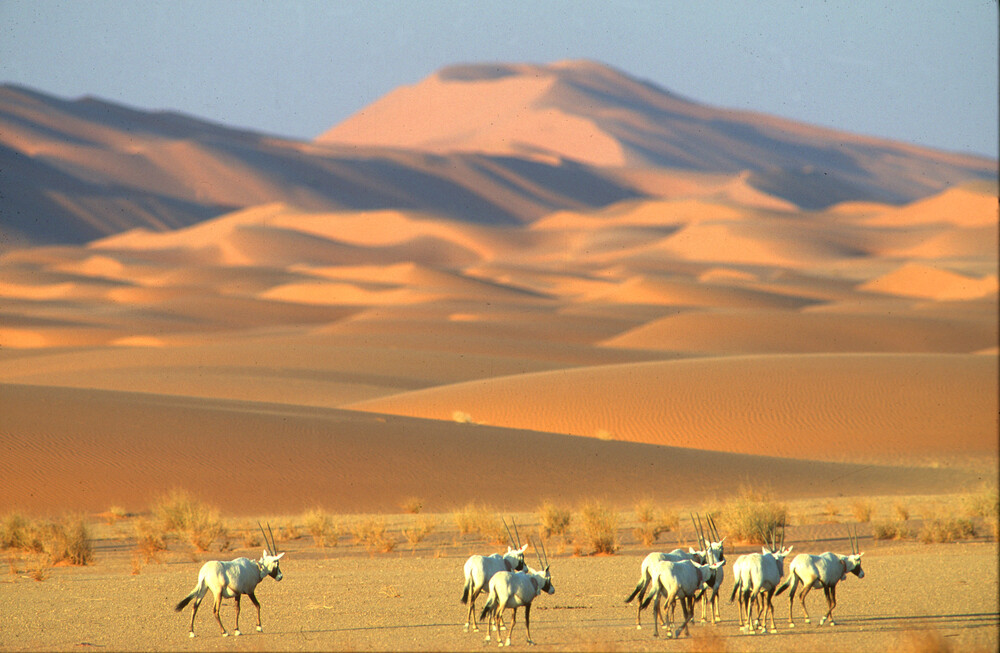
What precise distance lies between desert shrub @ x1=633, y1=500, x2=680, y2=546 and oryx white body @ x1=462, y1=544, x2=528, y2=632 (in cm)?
677

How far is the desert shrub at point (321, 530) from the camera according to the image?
16.9 meters

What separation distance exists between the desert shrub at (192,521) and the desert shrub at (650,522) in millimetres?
6015

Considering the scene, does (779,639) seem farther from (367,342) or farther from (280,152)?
(280,152)

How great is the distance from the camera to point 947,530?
55.8ft

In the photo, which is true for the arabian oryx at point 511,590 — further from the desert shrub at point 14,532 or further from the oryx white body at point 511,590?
the desert shrub at point 14,532

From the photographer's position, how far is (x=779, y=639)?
10.3 m

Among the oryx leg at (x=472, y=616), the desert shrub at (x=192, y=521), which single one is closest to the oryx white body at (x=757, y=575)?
the oryx leg at (x=472, y=616)

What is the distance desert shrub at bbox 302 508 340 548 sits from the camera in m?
16.9

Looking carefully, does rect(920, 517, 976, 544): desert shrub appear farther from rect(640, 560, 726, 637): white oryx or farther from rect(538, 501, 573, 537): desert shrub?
rect(640, 560, 726, 637): white oryx

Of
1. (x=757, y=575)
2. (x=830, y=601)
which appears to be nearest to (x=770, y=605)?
(x=757, y=575)

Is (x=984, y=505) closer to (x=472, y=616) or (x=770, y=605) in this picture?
(x=770, y=605)

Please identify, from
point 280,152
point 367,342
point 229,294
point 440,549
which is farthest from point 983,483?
point 280,152

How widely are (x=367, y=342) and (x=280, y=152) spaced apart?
122 m

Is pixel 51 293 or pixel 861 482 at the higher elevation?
pixel 51 293
